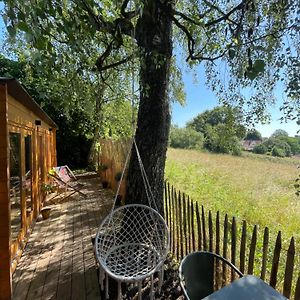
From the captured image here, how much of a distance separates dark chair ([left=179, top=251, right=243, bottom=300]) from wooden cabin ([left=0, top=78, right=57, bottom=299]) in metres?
2.01

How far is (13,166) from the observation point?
145 inches

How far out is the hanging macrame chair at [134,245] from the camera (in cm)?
248

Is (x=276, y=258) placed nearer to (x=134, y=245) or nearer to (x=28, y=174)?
(x=134, y=245)

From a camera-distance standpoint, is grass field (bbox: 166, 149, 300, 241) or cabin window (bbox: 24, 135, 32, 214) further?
grass field (bbox: 166, 149, 300, 241)

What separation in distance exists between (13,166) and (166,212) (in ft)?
7.42

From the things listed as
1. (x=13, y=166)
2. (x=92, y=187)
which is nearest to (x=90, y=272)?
(x=13, y=166)

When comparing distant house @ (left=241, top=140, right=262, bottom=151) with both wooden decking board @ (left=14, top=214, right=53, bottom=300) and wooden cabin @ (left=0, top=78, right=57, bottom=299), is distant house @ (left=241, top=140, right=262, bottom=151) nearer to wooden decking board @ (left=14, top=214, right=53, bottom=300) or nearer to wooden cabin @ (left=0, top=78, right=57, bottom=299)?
wooden cabin @ (left=0, top=78, right=57, bottom=299)

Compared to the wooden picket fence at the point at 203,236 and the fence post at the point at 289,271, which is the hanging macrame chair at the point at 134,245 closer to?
the wooden picket fence at the point at 203,236

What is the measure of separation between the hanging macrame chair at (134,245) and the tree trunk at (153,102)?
0.26m

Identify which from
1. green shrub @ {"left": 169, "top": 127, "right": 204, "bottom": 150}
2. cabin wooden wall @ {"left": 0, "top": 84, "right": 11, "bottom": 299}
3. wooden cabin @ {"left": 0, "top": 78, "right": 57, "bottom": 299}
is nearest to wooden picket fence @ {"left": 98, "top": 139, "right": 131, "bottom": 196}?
wooden cabin @ {"left": 0, "top": 78, "right": 57, "bottom": 299}

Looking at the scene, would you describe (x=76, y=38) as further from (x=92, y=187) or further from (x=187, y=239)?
(x=92, y=187)

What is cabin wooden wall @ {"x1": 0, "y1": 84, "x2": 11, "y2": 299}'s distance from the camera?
2861 millimetres

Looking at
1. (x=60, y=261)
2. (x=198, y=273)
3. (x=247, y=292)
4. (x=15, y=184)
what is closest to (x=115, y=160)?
(x=15, y=184)

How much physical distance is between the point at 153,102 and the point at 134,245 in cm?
166
